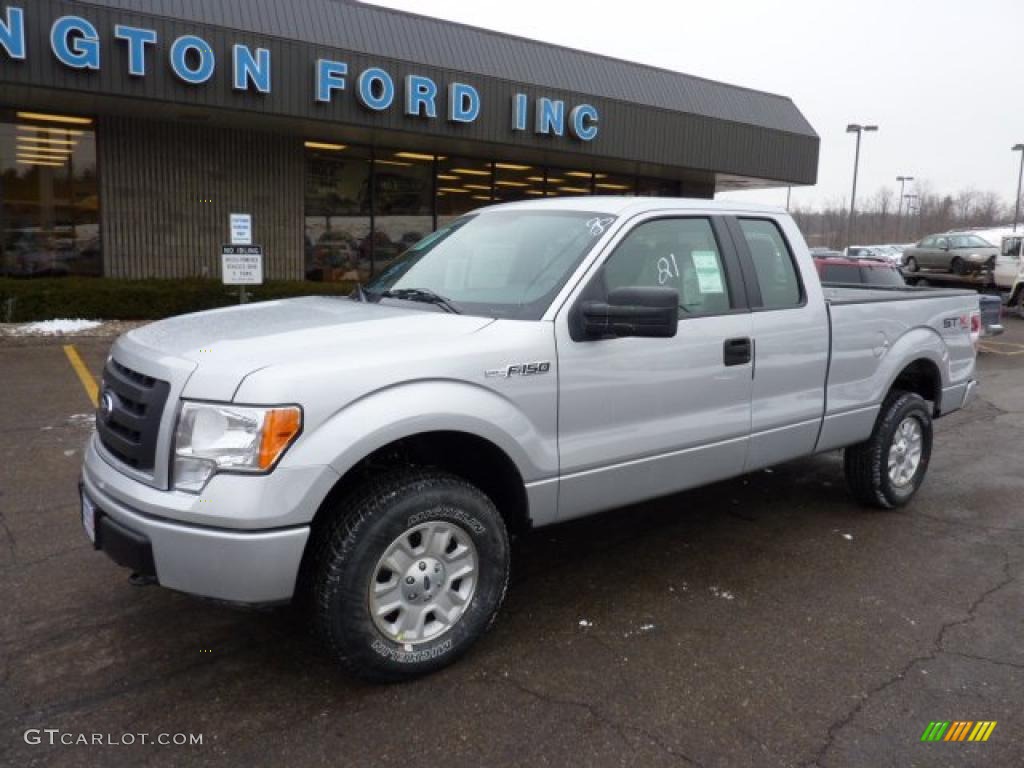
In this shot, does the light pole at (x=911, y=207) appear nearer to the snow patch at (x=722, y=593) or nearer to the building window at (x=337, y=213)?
the building window at (x=337, y=213)

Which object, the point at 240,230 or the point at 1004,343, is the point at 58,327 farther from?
the point at 1004,343

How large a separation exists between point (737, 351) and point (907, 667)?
1.60 meters

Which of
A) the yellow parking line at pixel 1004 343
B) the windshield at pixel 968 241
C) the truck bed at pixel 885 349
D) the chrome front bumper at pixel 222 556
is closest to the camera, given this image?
the chrome front bumper at pixel 222 556

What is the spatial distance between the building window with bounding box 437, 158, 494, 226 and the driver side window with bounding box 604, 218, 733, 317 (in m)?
14.5

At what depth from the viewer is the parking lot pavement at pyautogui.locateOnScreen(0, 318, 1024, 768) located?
2.87 metres

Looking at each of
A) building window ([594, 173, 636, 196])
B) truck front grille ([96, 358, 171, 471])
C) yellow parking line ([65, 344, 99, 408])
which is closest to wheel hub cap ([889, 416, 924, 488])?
truck front grille ([96, 358, 171, 471])

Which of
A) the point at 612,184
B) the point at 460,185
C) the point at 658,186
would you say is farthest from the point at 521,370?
the point at 658,186

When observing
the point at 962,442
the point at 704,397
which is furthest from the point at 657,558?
the point at 962,442

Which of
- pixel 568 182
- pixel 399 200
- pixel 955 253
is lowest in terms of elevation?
pixel 955 253

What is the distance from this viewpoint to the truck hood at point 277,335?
287 centimetres

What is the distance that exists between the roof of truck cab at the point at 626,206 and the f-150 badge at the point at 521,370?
98 cm

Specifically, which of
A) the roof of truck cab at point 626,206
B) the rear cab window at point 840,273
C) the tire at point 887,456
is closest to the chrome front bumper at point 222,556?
the roof of truck cab at point 626,206

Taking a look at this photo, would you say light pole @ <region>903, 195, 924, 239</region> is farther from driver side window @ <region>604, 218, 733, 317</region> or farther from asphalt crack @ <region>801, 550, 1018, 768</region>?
driver side window @ <region>604, 218, 733, 317</region>

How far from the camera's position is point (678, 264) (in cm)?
414
